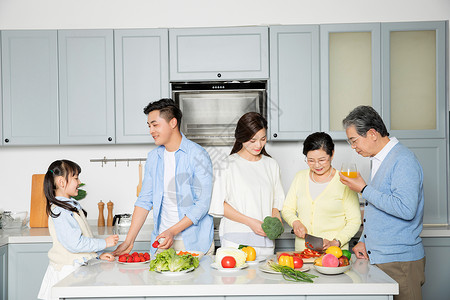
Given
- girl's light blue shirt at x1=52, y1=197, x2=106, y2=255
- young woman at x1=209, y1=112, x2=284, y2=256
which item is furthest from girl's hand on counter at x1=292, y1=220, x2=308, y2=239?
girl's light blue shirt at x1=52, y1=197, x2=106, y2=255

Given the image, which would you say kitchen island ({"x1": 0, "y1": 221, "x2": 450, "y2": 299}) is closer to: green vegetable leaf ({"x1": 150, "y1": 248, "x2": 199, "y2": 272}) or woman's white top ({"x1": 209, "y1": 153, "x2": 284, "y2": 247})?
Answer: woman's white top ({"x1": 209, "y1": 153, "x2": 284, "y2": 247})

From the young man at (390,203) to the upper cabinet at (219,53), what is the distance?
145cm

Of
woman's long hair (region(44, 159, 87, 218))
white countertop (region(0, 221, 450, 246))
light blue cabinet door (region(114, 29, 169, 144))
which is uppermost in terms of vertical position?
light blue cabinet door (region(114, 29, 169, 144))

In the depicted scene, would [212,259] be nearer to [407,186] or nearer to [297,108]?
[407,186]

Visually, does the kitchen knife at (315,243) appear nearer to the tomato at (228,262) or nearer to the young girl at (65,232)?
the tomato at (228,262)

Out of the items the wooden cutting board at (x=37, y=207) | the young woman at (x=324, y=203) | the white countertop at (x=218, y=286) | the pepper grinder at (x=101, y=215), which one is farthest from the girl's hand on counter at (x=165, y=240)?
the wooden cutting board at (x=37, y=207)

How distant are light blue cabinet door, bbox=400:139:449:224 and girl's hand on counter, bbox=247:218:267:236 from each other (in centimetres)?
166

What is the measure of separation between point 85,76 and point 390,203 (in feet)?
8.58

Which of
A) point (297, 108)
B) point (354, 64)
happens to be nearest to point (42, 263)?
point (297, 108)

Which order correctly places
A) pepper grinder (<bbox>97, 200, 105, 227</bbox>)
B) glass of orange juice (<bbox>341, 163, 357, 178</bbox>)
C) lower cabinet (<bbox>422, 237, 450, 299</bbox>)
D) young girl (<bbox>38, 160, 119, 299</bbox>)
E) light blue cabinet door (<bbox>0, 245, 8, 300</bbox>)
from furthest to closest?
pepper grinder (<bbox>97, 200, 105, 227</bbox>)
lower cabinet (<bbox>422, 237, 450, 299</bbox>)
light blue cabinet door (<bbox>0, 245, 8, 300</bbox>)
young girl (<bbox>38, 160, 119, 299</bbox>)
glass of orange juice (<bbox>341, 163, 357, 178</bbox>)

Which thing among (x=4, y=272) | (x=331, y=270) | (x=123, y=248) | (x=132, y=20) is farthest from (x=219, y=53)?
(x=4, y=272)

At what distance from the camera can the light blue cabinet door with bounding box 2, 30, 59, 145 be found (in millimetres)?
3600

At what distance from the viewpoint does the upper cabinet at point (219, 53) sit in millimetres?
3566

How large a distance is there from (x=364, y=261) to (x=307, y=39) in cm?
199
